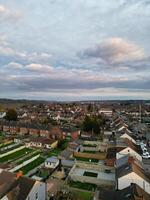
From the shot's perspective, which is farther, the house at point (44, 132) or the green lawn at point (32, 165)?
the house at point (44, 132)

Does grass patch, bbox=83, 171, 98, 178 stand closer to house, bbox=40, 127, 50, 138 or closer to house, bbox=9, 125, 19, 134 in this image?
house, bbox=40, 127, 50, 138

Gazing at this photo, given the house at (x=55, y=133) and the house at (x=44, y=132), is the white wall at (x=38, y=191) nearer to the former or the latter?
the house at (x=55, y=133)

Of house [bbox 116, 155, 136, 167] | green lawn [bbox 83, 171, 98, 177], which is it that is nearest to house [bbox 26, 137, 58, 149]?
green lawn [bbox 83, 171, 98, 177]

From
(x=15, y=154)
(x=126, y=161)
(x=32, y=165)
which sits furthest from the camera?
(x=15, y=154)

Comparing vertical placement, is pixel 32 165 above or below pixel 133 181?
below

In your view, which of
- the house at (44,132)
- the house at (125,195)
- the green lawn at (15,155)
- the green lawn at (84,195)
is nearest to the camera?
the house at (125,195)

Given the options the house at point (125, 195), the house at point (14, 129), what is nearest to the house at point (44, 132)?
the house at point (14, 129)

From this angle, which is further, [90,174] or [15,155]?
[15,155]

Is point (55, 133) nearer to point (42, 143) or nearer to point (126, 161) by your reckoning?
point (42, 143)

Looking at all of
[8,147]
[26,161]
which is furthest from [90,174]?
[8,147]
